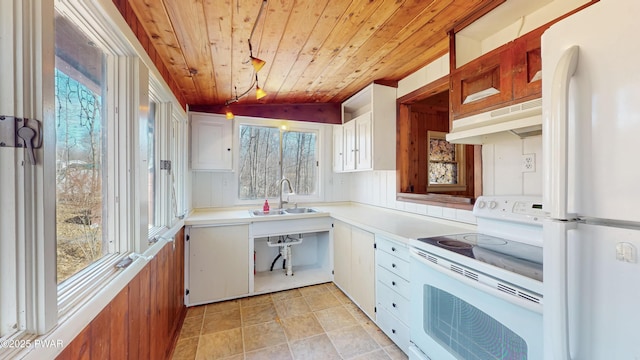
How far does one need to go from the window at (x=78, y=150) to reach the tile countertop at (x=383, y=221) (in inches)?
54.6

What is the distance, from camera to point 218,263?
95.5 inches

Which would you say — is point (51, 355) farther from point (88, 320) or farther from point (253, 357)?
point (253, 357)

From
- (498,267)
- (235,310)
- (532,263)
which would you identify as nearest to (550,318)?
(498,267)

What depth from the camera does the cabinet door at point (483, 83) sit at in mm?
1294

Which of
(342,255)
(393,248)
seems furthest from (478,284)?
(342,255)

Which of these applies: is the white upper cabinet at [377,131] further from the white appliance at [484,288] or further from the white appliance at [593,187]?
the white appliance at [593,187]

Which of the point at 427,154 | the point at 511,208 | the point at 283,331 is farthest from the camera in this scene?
Answer: the point at 427,154

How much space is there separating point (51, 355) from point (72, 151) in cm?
63

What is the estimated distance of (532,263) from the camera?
1.07 meters

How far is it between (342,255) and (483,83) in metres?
1.98

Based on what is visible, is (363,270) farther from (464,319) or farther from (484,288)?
(484,288)

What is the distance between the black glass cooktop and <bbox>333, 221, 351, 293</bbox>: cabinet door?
1.10 metres

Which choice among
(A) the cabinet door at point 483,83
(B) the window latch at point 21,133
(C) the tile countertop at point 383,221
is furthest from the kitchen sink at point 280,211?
(B) the window latch at point 21,133

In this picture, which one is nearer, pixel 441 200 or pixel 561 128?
pixel 561 128
